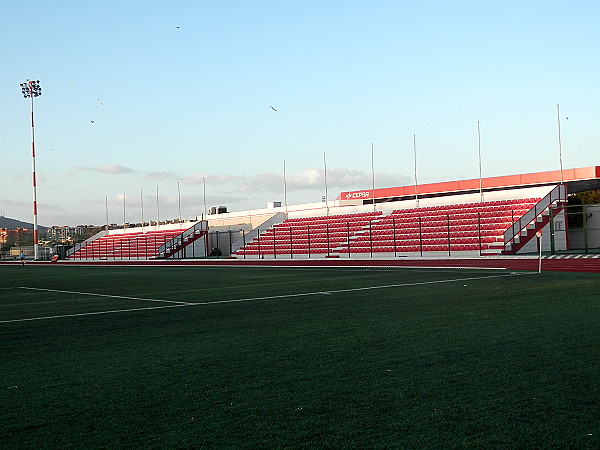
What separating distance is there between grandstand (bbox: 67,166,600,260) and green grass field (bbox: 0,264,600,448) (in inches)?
852

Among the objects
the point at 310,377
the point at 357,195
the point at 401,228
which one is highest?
the point at 357,195

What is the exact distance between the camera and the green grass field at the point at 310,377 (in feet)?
10.7

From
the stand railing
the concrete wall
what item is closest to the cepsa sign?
the concrete wall

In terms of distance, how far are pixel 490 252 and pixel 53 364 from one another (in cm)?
2589

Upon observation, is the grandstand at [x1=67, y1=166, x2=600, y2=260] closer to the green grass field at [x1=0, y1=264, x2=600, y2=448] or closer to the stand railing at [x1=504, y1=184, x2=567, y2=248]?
the stand railing at [x1=504, y1=184, x2=567, y2=248]

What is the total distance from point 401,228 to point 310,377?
31930mm

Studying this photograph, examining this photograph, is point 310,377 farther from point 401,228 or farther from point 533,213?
point 401,228

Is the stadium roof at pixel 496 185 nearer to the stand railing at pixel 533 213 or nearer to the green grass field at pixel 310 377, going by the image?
the stand railing at pixel 533 213

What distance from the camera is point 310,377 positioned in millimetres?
4594

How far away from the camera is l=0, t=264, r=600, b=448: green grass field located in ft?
10.7

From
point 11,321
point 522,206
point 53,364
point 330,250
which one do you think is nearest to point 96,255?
point 330,250

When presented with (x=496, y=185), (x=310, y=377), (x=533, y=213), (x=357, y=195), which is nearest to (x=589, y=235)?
(x=533, y=213)

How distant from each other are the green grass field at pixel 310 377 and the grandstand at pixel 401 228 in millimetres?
21635

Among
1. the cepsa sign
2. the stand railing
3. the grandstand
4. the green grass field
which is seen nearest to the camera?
the green grass field
